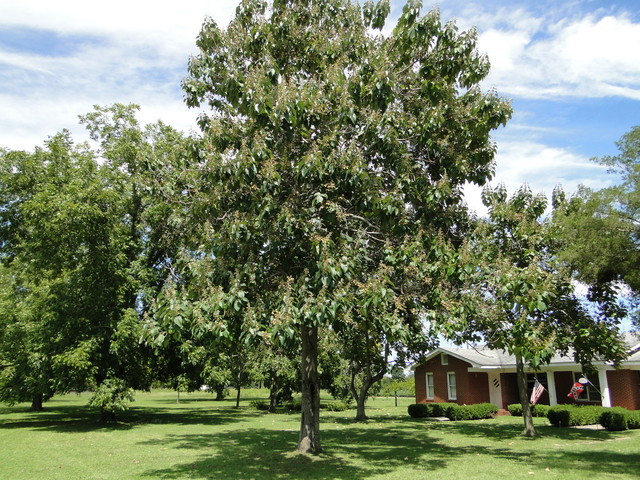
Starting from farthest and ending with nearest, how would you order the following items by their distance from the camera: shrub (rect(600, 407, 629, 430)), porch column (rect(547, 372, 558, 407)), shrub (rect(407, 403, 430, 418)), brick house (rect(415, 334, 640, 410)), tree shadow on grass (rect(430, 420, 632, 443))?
shrub (rect(407, 403, 430, 418)) < porch column (rect(547, 372, 558, 407)) < brick house (rect(415, 334, 640, 410)) < shrub (rect(600, 407, 629, 430)) < tree shadow on grass (rect(430, 420, 632, 443))

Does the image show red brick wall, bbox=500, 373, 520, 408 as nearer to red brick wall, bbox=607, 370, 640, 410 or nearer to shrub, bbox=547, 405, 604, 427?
red brick wall, bbox=607, 370, 640, 410

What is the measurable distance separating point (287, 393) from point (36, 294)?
1958 centimetres

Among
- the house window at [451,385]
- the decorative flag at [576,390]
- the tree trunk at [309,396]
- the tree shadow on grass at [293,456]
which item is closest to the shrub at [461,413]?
the house window at [451,385]

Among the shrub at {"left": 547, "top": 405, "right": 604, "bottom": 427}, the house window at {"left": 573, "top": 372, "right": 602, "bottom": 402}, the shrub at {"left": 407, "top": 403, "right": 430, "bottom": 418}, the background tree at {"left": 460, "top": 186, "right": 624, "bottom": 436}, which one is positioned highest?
the background tree at {"left": 460, "top": 186, "right": 624, "bottom": 436}

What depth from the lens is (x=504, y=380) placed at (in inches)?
1118

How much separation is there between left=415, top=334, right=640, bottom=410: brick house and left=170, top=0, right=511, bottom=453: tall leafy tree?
44.2 ft

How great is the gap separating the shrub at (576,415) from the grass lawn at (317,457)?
2.31 ft

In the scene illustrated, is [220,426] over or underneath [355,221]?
underneath

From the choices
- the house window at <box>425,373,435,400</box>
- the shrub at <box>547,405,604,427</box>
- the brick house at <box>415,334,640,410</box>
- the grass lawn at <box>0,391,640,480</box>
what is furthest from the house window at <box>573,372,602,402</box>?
the house window at <box>425,373,435,400</box>

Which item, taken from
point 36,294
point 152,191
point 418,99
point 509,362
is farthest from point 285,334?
point 509,362

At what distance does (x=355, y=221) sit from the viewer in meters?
10.7

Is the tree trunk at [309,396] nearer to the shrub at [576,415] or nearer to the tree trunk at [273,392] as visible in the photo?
the shrub at [576,415]

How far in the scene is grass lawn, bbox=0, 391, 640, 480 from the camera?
10297 millimetres

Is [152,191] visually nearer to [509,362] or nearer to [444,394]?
[509,362]
